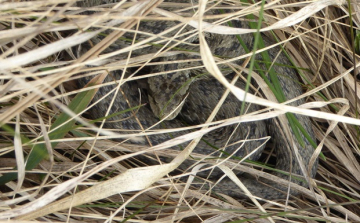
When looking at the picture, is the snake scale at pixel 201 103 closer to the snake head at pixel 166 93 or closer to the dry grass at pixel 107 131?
the snake head at pixel 166 93

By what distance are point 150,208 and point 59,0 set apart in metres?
1.39

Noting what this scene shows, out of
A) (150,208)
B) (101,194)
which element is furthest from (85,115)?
(101,194)

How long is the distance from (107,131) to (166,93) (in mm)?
1445

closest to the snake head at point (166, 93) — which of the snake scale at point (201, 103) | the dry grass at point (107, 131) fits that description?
the snake scale at point (201, 103)

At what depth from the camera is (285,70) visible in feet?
11.1

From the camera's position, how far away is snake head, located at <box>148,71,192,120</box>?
130 inches

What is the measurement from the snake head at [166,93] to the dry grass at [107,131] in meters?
0.49

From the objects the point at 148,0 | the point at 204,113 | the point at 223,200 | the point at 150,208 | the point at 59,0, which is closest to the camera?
the point at 59,0

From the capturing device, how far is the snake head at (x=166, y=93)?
3311 mm

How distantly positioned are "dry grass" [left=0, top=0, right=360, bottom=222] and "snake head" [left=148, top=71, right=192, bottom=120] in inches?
19.2

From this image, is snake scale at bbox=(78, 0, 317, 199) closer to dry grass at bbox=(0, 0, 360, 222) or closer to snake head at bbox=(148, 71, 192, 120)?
snake head at bbox=(148, 71, 192, 120)

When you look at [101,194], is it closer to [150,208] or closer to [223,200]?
[150,208]

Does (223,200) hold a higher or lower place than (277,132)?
lower

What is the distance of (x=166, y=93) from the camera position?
11.0ft
